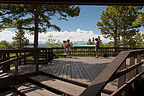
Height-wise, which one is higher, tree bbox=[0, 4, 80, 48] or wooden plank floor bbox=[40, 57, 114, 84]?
tree bbox=[0, 4, 80, 48]

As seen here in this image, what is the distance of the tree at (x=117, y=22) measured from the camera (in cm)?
2217

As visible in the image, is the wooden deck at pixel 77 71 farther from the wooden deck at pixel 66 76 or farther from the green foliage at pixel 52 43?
the green foliage at pixel 52 43

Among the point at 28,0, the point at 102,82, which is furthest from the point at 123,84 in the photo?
the point at 28,0

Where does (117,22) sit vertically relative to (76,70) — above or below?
above

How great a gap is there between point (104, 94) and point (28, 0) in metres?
3.15

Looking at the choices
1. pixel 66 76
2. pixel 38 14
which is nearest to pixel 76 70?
pixel 66 76

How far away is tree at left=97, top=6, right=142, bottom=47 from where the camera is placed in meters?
22.2

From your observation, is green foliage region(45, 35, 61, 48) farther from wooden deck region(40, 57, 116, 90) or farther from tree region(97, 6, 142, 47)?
wooden deck region(40, 57, 116, 90)

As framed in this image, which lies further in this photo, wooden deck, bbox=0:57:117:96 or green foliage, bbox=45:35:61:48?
green foliage, bbox=45:35:61:48

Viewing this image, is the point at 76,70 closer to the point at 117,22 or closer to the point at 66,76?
the point at 66,76

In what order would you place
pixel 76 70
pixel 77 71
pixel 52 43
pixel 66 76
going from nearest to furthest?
pixel 66 76 → pixel 77 71 → pixel 76 70 → pixel 52 43

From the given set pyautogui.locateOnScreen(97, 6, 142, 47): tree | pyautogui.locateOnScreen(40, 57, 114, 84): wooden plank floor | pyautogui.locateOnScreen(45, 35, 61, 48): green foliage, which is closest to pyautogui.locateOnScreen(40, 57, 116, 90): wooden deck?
pyautogui.locateOnScreen(40, 57, 114, 84): wooden plank floor

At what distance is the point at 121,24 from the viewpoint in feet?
78.2

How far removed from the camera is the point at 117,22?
24438 millimetres
